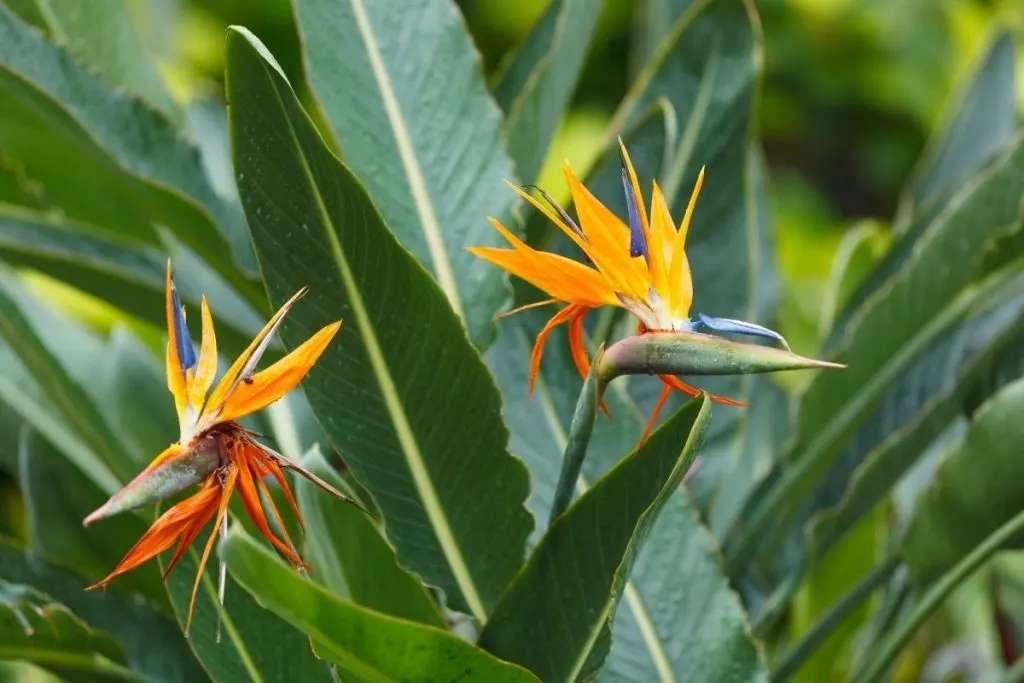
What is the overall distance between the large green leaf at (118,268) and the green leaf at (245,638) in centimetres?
21

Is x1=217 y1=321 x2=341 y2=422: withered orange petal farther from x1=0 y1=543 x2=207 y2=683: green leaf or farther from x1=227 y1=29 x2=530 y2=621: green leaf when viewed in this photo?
x1=0 y1=543 x2=207 y2=683: green leaf

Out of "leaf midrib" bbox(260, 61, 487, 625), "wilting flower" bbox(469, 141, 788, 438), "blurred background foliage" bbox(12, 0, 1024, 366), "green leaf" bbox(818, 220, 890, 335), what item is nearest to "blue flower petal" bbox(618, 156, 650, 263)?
"wilting flower" bbox(469, 141, 788, 438)

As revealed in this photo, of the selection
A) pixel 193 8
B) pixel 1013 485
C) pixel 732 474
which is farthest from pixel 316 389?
pixel 193 8

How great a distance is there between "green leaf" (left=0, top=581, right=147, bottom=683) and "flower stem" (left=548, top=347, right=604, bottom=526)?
0.73ft

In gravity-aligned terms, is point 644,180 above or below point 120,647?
above

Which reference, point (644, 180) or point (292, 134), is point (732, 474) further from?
point (292, 134)

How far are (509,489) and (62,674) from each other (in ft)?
0.75

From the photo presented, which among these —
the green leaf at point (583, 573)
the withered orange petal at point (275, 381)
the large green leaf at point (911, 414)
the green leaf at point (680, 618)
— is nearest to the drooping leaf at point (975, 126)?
the large green leaf at point (911, 414)

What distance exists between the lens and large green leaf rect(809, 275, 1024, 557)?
62 centimetres

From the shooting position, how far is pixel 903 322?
0.65m

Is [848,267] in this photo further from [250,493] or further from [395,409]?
[250,493]

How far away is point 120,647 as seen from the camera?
1.78 ft

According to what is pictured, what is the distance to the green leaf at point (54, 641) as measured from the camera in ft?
1.58

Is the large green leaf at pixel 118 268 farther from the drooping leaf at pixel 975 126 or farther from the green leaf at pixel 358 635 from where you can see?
the drooping leaf at pixel 975 126
